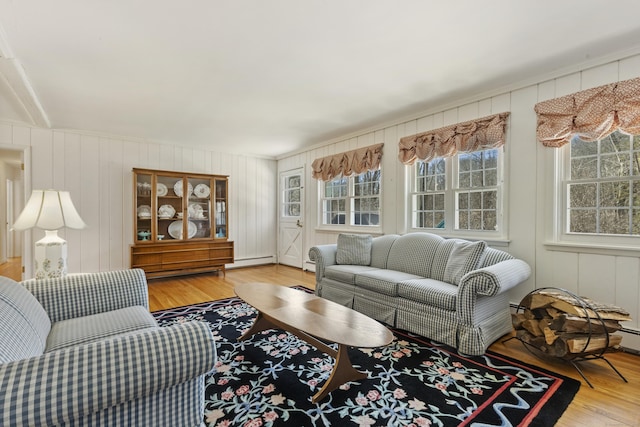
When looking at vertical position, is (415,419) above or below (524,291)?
below

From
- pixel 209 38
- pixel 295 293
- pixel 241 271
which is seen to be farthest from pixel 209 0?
pixel 241 271

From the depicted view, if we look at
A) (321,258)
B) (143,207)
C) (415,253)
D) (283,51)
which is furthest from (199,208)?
(415,253)

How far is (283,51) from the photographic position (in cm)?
236

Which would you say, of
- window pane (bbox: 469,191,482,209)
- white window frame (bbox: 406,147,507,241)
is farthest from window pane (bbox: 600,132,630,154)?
window pane (bbox: 469,191,482,209)

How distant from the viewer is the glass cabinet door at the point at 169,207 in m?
4.92

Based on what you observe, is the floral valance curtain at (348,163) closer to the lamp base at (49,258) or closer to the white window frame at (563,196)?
the white window frame at (563,196)

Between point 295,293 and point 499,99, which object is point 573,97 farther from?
point 295,293

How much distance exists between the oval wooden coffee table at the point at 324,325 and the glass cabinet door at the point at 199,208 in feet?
9.75

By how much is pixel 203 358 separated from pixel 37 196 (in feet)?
8.55

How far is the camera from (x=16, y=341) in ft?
3.95

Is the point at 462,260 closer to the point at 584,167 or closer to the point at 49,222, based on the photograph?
the point at 584,167

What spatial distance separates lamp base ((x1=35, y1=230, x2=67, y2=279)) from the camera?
264 centimetres

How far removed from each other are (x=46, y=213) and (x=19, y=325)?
166cm

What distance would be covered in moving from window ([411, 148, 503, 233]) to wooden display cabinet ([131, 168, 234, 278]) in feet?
11.1
